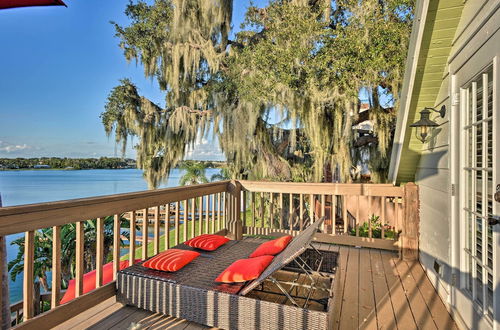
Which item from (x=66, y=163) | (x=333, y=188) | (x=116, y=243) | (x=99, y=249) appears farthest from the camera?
(x=66, y=163)

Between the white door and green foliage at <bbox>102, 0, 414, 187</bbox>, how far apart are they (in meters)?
2.93

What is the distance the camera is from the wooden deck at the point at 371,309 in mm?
2057

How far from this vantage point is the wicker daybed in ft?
5.71

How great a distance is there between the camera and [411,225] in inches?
138

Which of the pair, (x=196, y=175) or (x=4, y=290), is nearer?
(x=4, y=290)

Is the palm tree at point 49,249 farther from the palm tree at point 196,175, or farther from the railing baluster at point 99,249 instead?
the palm tree at point 196,175

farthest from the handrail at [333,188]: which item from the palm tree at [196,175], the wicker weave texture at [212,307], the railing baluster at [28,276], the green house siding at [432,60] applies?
the palm tree at [196,175]

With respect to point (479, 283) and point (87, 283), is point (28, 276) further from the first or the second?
point (479, 283)

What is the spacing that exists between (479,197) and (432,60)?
136 cm

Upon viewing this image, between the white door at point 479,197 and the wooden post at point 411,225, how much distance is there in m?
1.36

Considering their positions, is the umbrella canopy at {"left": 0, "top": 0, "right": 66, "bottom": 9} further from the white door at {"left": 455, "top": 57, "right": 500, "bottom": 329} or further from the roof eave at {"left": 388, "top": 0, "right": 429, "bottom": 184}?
the roof eave at {"left": 388, "top": 0, "right": 429, "bottom": 184}

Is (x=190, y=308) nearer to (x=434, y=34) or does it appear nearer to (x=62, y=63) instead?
(x=434, y=34)

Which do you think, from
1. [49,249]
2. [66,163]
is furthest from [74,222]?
[66,163]

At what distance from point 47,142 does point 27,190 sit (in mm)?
6851
